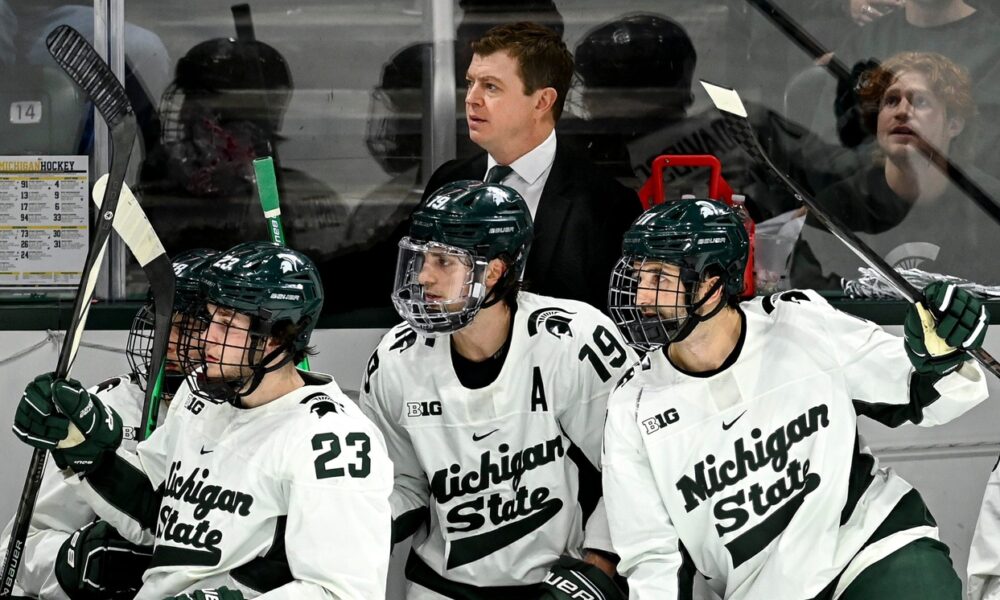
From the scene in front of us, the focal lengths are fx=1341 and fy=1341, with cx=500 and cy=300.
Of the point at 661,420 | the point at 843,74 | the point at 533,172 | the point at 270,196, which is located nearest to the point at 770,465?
the point at 661,420

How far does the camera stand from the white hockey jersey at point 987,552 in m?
2.62

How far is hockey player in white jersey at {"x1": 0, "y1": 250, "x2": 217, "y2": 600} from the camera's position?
2.60 meters

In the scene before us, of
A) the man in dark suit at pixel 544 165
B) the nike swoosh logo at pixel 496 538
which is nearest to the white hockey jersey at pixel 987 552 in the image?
the nike swoosh logo at pixel 496 538

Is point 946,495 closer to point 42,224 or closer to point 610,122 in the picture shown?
point 610,122

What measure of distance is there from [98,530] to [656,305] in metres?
1.18

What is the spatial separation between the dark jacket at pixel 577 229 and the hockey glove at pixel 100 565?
1.09m

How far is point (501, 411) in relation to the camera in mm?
2713

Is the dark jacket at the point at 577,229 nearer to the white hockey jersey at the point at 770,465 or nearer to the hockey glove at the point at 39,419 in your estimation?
the white hockey jersey at the point at 770,465

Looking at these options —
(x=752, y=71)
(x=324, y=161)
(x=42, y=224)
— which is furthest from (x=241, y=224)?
(x=752, y=71)

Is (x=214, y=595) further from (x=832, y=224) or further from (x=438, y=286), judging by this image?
(x=832, y=224)

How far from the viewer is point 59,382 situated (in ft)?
7.89

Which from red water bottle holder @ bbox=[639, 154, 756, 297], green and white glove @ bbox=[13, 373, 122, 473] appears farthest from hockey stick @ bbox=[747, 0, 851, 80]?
green and white glove @ bbox=[13, 373, 122, 473]

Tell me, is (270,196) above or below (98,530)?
above

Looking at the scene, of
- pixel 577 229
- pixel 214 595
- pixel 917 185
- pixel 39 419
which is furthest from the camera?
pixel 917 185
